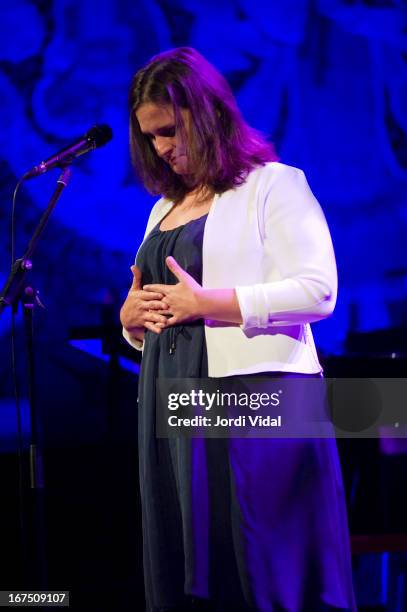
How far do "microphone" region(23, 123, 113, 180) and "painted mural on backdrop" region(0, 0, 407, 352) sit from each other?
151 cm

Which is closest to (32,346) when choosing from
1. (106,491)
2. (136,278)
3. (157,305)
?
(136,278)

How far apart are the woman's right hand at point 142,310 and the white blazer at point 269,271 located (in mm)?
101

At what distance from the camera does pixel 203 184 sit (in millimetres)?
1641

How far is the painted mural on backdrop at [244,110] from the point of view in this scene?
338cm

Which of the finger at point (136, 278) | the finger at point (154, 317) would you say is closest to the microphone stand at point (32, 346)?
the finger at point (136, 278)

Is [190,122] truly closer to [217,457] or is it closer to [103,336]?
[217,457]

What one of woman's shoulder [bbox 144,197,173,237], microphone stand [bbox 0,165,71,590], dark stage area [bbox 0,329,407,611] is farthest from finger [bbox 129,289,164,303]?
dark stage area [bbox 0,329,407,611]

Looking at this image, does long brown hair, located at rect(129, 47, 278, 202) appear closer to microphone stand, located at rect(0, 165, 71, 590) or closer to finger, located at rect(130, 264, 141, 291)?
finger, located at rect(130, 264, 141, 291)

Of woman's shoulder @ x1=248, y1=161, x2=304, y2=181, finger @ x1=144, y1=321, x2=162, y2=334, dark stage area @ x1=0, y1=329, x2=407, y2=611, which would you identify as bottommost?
dark stage area @ x1=0, y1=329, x2=407, y2=611

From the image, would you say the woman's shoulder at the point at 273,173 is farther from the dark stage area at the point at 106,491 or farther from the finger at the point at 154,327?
the dark stage area at the point at 106,491

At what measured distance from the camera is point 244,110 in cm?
341

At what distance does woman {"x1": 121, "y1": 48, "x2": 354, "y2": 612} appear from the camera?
55.7 inches

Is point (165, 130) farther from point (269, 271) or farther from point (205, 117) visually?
point (269, 271)

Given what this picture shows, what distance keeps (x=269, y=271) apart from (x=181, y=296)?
0.20 m
